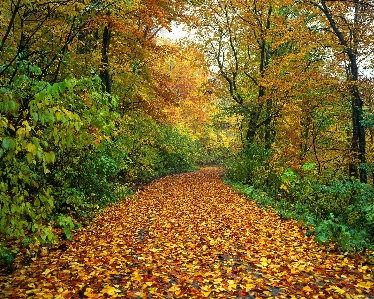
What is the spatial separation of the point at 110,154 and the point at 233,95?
11647 mm

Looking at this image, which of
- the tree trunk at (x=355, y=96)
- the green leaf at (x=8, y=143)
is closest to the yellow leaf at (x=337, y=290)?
the green leaf at (x=8, y=143)

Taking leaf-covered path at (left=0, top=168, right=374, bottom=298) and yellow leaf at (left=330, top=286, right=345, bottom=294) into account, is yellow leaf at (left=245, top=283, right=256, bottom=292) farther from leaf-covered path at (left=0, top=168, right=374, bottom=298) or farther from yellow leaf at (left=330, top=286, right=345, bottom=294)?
yellow leaf at (left=330, top=286, right=345, bottom=294)

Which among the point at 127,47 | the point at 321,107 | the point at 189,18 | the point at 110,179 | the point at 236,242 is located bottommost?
the point at 236,242

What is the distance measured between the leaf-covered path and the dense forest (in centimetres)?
58

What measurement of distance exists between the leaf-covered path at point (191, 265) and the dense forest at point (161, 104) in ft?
1.91

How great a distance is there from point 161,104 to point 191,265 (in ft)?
36.6

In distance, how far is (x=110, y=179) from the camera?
528 inches

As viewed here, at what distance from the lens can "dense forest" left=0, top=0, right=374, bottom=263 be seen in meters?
3.72

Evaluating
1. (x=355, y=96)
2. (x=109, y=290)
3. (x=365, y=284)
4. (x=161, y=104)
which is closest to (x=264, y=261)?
(x=365, y=284)

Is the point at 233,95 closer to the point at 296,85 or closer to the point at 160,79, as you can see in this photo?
the point at 160,79

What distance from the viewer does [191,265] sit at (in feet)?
18.2

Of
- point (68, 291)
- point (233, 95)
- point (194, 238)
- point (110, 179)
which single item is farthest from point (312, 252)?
point (233, 95)

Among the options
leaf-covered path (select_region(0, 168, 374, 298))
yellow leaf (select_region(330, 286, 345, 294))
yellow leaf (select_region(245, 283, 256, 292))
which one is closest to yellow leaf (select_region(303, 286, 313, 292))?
leaf-covered path (select_region(0, 168, 374, 298))

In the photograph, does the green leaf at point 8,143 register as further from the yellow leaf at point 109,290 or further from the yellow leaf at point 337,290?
the yellow leaf at point 337,290
